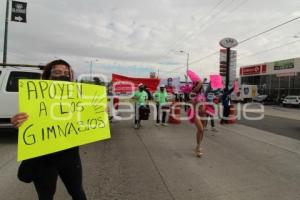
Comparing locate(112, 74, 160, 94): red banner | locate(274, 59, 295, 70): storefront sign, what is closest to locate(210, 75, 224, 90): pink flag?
locate(112, 74, 160, 94): red banner

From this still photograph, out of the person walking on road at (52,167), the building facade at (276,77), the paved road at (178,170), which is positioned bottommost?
the paved road at (178,170)

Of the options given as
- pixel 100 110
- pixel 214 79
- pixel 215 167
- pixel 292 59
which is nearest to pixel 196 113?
pixel 215 167

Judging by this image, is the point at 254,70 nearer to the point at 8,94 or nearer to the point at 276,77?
the point at 276,77

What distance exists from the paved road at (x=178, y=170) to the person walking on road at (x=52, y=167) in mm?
1778

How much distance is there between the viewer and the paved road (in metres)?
5.00

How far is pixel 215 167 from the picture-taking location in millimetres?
6684

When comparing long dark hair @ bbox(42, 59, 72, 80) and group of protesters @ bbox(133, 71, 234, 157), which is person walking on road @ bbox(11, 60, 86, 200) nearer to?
long dark hair @ bbox(42, 59, 72, 80)

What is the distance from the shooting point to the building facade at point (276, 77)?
154 feet

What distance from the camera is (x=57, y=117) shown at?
3.19 metres

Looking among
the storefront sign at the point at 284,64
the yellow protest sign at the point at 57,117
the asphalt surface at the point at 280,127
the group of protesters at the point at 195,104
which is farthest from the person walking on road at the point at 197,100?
the storefront sign at the point at 284,64

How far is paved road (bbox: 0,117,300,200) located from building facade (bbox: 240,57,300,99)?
132 feet

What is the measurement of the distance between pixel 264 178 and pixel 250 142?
14.0 ft

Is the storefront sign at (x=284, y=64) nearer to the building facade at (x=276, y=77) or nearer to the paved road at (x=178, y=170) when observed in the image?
the building facade at (x=276, y=77)

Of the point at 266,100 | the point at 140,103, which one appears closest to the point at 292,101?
the point at 266,100
